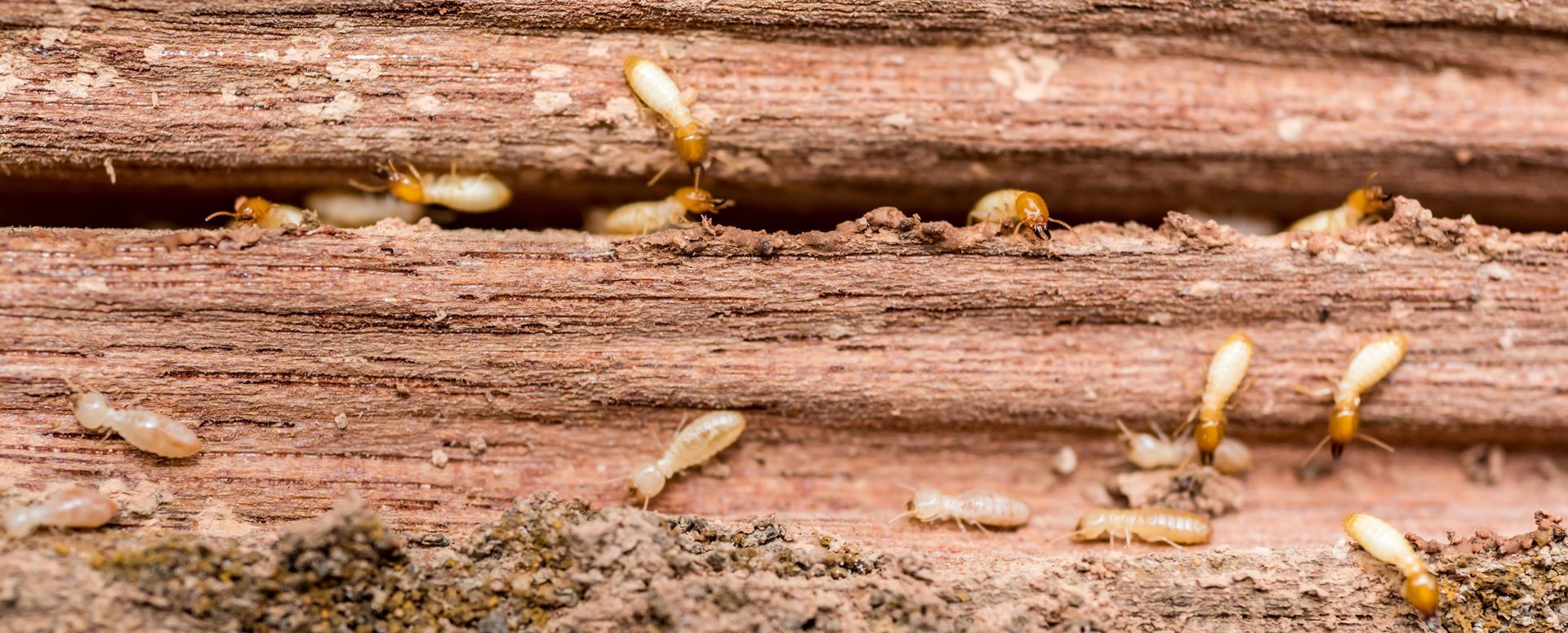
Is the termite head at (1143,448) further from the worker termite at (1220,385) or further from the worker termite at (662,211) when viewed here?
the worker termite at (662,211)

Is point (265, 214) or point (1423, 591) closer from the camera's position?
point (1423, 591)

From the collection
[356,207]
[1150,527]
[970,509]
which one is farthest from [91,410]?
[1150,527]

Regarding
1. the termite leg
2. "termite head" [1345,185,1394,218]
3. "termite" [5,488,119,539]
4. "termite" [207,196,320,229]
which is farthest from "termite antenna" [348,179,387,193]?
the termite leg

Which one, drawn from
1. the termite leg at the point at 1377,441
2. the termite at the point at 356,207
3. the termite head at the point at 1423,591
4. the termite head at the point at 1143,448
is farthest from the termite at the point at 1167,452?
the termite at the point at 356,207

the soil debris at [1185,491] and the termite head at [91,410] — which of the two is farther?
the soil debris at [1185,491]

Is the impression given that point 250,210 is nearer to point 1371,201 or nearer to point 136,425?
point 136,425
